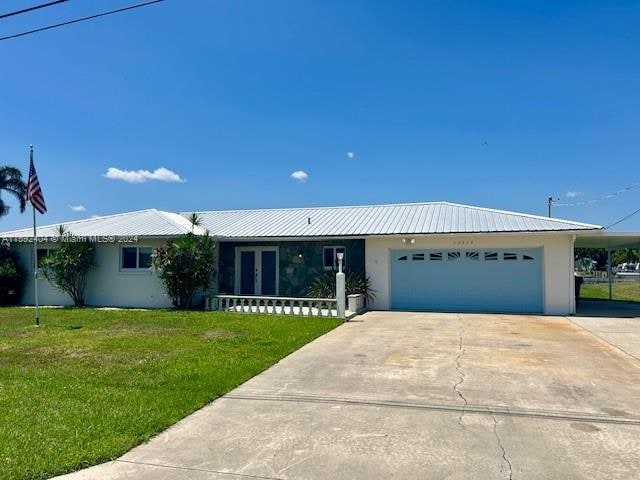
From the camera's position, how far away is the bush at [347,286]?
16547 millimetres

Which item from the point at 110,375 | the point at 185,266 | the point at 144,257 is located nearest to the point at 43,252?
the point at 144,257

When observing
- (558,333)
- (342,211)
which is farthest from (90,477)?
(342,211)

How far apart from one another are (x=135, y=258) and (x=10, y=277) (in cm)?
505

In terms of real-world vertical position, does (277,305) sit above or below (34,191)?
below

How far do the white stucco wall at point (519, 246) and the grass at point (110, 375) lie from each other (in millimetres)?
3849

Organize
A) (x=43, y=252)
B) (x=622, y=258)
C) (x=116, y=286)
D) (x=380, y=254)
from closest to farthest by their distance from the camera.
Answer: (x=380, y=254)
(x=116, y=286)
(x=43, y=252)
(x=622, y=258)

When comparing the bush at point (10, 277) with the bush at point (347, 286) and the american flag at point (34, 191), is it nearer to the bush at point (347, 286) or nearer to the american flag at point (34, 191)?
the american flag at point (34, 191)

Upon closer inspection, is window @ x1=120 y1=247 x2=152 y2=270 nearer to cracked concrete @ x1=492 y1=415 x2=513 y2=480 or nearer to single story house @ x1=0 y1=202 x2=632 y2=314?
single story house @ x1=0 y1=202 x2=632 y2=314

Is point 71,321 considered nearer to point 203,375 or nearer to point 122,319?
point 122,319

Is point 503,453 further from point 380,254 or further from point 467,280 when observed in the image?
point 380,254

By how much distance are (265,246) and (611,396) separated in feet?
45.8

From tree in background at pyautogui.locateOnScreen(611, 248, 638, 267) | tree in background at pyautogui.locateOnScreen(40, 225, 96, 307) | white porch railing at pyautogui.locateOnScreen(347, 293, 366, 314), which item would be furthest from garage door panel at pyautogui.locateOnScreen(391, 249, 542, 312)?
tree in background at pyautogui.locateOnScreen(611, 248, 638, 267)

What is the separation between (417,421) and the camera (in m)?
5.30

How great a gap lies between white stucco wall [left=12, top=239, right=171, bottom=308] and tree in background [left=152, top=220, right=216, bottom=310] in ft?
3.06
